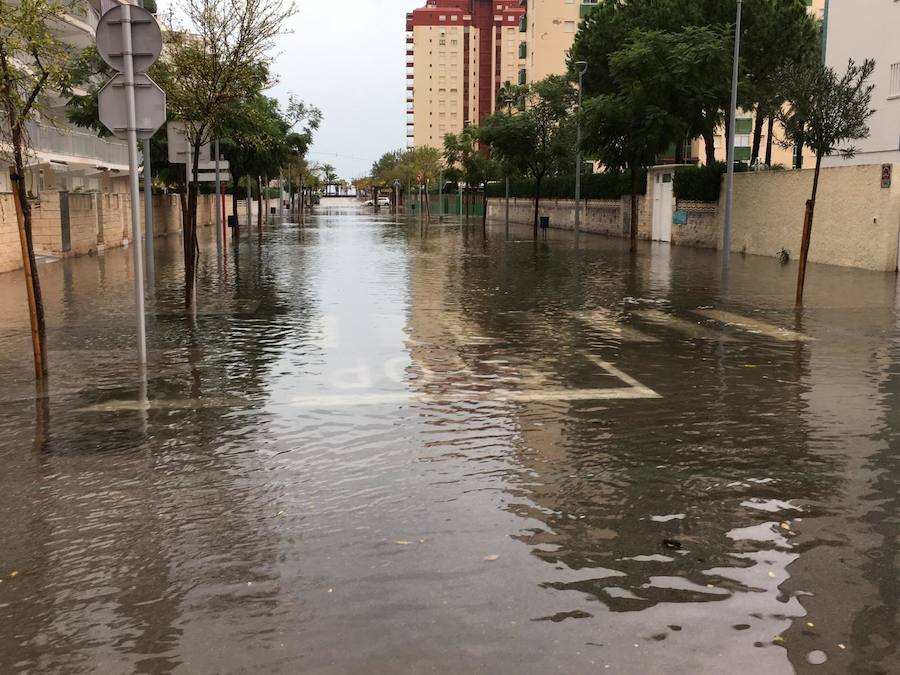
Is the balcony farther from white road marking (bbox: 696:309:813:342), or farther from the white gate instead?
white road marking (bbox: 696:309:813:342)

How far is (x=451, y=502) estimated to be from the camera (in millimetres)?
5730

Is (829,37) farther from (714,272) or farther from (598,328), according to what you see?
(598,328)

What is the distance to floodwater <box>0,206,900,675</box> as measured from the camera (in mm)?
3947

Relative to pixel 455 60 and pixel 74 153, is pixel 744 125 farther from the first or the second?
pixel 455 60

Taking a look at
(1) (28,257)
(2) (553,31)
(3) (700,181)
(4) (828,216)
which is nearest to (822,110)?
(4) (828,216)

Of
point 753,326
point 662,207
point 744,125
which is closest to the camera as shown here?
point 753,326

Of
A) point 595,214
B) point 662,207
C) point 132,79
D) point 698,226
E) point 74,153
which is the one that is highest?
point 74,153

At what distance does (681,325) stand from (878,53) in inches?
1353

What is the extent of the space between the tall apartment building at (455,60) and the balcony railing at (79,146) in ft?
371

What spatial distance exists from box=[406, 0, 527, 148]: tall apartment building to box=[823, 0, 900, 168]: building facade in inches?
4874

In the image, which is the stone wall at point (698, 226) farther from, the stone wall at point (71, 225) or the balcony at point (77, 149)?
the balcony at point (77, 149)

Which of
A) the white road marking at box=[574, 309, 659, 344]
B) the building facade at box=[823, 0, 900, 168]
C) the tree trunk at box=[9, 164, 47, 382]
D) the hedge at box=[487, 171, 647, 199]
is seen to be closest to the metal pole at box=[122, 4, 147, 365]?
the tree trunk at box=[9, 164, 47, 382]

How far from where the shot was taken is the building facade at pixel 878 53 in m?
41.4

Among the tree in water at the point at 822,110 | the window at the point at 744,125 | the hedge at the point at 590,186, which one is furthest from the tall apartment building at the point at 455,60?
the tree in water at the point at 822,110
